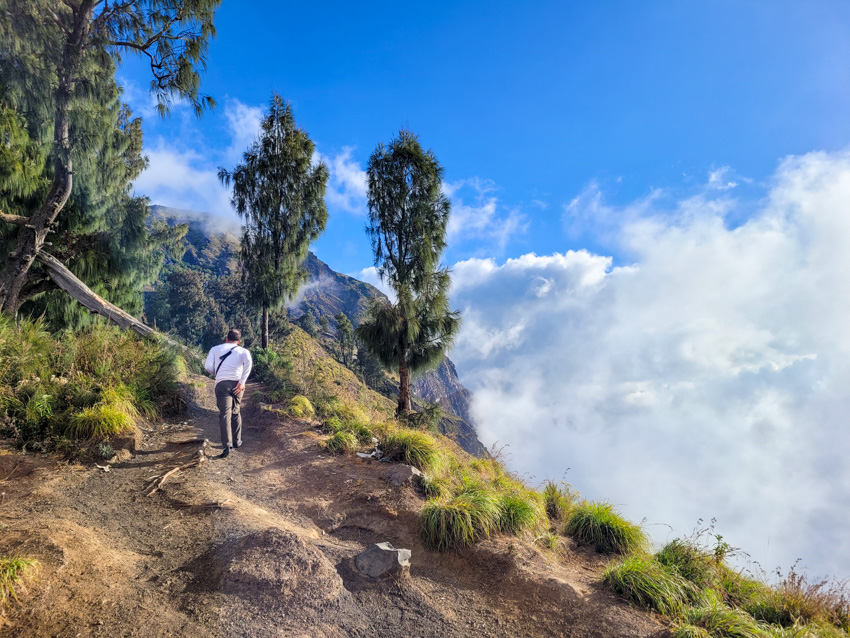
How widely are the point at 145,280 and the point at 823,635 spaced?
51.4 ft

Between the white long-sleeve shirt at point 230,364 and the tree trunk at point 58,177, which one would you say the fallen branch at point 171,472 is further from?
the tree trunk at point 58,177

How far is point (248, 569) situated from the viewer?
3006 mm

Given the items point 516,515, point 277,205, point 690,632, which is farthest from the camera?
point 277,205

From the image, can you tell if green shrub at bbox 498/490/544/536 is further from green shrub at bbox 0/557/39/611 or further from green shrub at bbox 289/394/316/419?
green shrub at bbox 289/394/316/419

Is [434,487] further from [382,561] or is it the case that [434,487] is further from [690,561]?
[690,561]

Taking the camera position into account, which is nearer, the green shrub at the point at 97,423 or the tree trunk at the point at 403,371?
the green shrub at the point at 97,423

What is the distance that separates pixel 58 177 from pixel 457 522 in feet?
35.5

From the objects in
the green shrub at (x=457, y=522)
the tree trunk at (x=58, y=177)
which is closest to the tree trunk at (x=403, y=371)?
the green shrub at (x=457, y=522)

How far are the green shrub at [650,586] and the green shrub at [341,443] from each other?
439cm

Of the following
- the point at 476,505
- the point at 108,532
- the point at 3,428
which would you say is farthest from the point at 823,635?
the point at 3,428

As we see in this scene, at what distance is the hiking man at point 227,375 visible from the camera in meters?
6.02

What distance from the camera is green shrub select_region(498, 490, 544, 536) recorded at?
14.7 ft

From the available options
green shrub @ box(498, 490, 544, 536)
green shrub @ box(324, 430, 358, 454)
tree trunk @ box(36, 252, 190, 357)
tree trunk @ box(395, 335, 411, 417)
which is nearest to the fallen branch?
green shrub @ box(324, 430, 358, 454)

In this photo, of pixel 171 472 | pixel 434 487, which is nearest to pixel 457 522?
pixel 434 487
